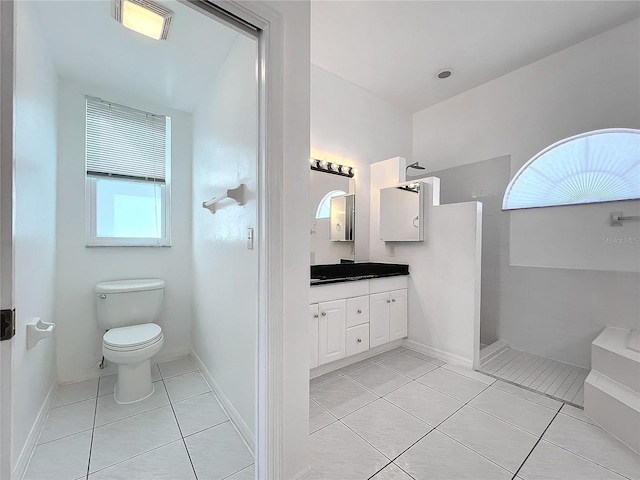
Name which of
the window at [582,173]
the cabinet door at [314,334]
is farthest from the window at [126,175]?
the window at [582,173]

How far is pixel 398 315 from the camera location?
268 cm

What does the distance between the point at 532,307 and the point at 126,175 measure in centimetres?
401

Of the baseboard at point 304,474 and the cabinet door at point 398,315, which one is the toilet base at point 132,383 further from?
the cabinet door at point 398,315

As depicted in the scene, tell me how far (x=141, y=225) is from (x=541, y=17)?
372 centimetres

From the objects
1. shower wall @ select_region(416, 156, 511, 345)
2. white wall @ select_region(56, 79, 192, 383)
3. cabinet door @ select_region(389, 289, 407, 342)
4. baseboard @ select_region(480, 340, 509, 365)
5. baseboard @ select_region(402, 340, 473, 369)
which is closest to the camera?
white wall @ select_region(56, 79, 192, 383)

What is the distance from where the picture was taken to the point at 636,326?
6.73 ft

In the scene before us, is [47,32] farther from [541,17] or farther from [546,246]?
[546,246]

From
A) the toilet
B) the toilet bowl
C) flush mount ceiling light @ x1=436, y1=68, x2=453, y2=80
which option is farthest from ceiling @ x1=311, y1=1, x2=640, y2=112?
the toilet bowl

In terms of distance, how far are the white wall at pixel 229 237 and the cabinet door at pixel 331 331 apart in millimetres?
670

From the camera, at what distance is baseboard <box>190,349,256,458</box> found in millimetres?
1468

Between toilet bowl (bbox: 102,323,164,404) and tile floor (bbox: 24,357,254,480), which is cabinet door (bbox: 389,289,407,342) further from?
toilet bowl (bbox: 102,323,164,404)

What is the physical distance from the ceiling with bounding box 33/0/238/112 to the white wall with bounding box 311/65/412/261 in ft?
3.47

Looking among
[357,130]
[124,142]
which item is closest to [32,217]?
[124,142]

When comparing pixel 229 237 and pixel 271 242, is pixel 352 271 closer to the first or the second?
pixel 229 237
